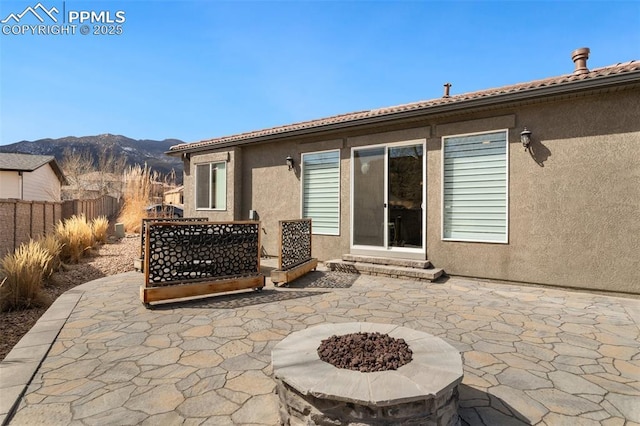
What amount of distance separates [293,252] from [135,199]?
12.4 metres

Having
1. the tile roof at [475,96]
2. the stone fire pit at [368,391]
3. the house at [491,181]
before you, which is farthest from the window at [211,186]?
the stone fire pit at [368,391]

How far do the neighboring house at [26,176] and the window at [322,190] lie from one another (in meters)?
16.5

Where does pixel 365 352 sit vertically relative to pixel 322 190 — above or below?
below

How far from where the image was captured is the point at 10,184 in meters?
18.2

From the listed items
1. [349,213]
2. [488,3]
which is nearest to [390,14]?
[488,3]

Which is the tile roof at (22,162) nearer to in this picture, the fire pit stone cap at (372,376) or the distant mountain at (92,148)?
the fire pit stone cap at (372,376)

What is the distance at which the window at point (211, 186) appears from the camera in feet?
33.4

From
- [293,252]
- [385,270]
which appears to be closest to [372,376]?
[293,252]

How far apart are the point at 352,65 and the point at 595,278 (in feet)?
26.7

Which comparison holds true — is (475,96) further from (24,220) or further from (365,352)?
(24,220)

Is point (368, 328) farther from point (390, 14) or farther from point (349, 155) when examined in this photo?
point (390, 14)

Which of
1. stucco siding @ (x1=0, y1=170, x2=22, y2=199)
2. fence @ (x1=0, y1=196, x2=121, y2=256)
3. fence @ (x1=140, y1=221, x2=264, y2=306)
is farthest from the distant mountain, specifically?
fence @ (x1=140, y1=221, x2=264, y2=306)

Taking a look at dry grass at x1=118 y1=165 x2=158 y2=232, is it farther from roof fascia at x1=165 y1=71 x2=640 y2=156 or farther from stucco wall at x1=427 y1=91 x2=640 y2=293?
stucco wall at x1=427 y1=91 x2=640 y2=293

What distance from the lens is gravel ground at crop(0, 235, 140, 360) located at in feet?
12.9
